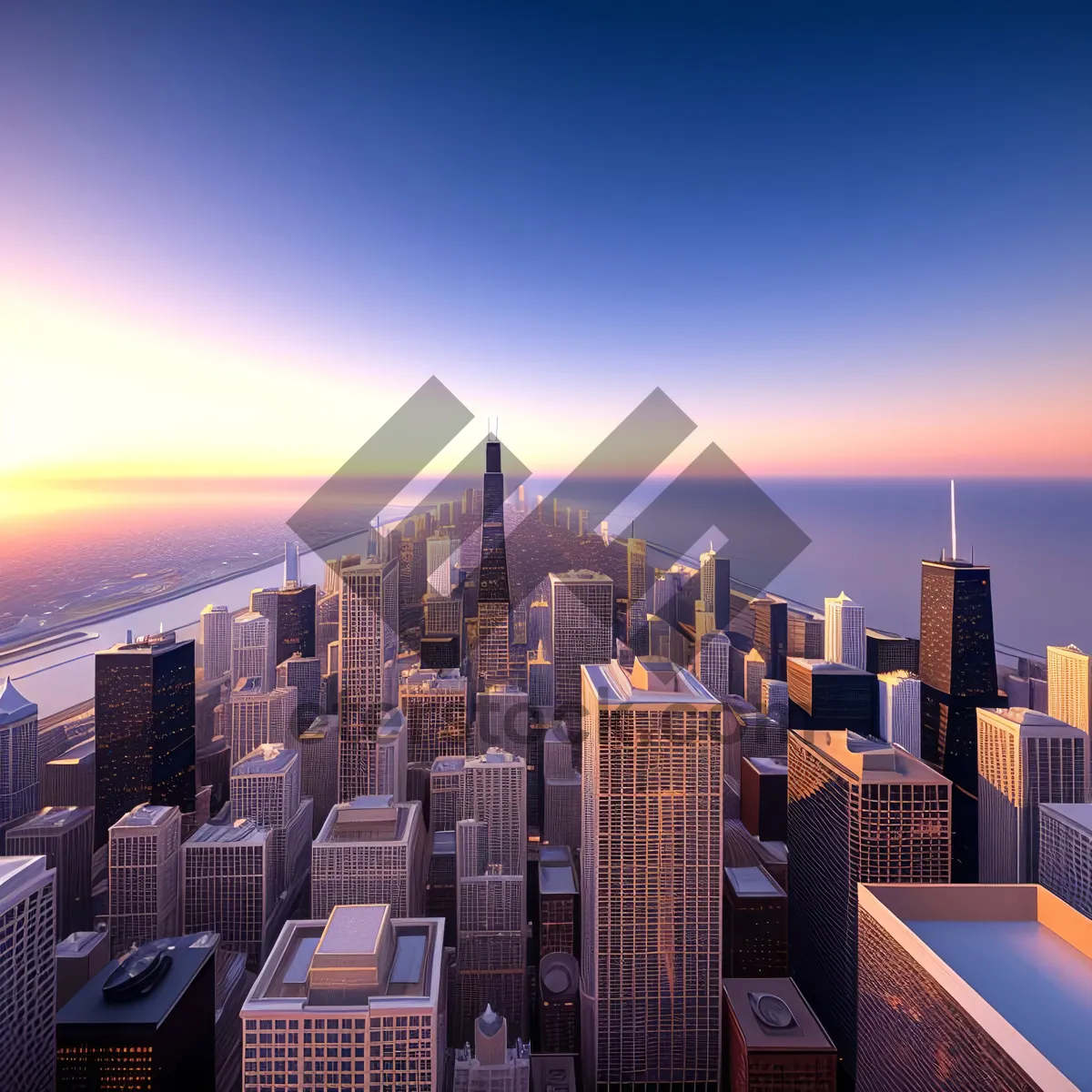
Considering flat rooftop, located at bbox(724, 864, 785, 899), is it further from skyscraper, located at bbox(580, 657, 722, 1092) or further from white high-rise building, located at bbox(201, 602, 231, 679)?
white high-rise building, located at bbox(201, 602, 231, 679)

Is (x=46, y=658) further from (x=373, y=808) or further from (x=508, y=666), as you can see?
(x=508, y=666)

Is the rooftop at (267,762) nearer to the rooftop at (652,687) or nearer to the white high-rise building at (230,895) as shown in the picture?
the white high-rise building at (230,895)

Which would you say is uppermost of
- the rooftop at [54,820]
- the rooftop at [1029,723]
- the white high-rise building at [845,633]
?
the white high-rise building at [845,633]

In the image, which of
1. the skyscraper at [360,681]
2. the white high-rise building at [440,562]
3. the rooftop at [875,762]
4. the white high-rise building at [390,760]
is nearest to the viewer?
the rooftop at [875,762]

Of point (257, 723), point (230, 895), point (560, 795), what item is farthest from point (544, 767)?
point (257, 723)

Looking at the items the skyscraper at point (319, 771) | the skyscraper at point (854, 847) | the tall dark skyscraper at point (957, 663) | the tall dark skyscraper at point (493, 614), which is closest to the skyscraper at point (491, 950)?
the skyscraper at point (854, 847)

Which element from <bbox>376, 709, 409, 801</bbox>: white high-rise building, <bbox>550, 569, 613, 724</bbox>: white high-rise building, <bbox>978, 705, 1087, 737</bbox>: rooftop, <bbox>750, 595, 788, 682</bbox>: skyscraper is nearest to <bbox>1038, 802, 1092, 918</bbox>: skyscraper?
<bbox>978, 705, 1087, 737</bbox>: rooftop
